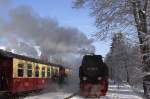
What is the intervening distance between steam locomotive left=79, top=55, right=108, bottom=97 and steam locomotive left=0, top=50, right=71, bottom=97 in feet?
12.6

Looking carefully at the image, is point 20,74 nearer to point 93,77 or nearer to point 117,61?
point 93,77

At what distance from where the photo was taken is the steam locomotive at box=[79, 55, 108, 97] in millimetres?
29250

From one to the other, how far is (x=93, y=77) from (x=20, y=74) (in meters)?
6.18

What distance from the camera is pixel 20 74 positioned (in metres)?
26.5

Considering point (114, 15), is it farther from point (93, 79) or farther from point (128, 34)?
point (93, 79)

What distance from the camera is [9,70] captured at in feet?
80.7

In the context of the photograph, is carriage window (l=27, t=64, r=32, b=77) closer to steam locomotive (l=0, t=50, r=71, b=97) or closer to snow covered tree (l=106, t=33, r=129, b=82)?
steam locomotive (l=0, t=50, r=71, b=97)

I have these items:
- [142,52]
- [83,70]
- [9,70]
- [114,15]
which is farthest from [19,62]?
[142,52]

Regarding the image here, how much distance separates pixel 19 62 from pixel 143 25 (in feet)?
31.8

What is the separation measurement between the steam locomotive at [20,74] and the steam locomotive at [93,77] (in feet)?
12.6

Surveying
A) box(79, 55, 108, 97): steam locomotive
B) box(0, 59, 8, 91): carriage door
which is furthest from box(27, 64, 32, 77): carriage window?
box(0, 59, 8, 91): carriage door

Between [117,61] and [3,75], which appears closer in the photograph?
[3,75]

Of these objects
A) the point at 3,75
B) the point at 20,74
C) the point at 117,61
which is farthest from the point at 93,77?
the point at 117,61

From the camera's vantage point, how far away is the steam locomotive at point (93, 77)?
96.0 ft
